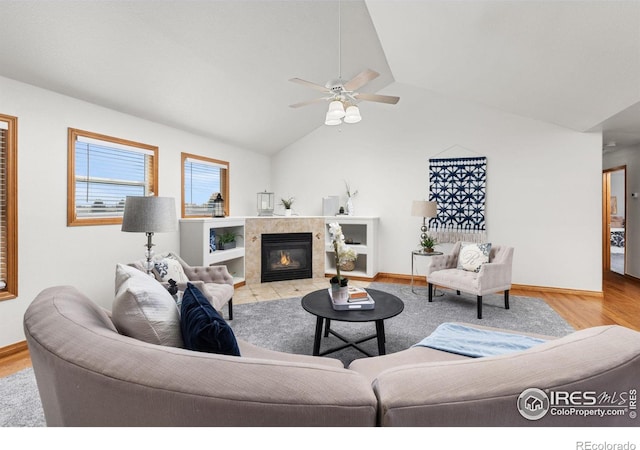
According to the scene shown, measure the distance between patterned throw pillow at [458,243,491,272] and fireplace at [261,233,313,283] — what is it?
2.45 metres

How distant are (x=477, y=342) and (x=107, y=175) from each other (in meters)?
3.78

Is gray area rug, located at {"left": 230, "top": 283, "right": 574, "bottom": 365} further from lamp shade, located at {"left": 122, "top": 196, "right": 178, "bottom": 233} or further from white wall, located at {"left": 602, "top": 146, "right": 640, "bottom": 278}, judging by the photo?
white wall, located at {"left": 602, "top": 146, "right": 640, "bottom": 278}

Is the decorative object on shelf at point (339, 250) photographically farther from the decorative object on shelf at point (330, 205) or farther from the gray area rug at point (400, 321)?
the decorative object on shelf at point (330, 205)

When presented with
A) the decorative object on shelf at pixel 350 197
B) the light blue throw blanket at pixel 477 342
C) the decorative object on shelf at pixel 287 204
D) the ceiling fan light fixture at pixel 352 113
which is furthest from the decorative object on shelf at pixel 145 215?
the decorative object on shelf at pixel 350 197

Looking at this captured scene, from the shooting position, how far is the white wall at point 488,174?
14.0ft

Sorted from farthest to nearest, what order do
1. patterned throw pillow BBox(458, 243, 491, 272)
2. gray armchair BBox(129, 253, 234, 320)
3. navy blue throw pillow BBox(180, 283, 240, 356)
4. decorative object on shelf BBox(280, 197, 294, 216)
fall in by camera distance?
1. decorative object on shelf BBox(280, 197, 294, 216)
2. patterned throw pillow BBox(458, 243, 491, 272)
3. gray armchair BBox(129, 253, 234, 320)
4. navy blue throw pillow BBox(180, 283, 240, 356)

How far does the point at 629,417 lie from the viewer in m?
0.82

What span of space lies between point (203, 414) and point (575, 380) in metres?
0.91

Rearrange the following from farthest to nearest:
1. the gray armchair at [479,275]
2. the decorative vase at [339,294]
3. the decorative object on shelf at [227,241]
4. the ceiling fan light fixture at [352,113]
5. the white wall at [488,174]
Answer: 1. the decorative object on shelf at [227,241]
2. the white wall at [488,174]
3. the gray armchair at [479,275]
4. the ceiling fan light fixture at [352,113]
5. the decorative vase at [339,294]

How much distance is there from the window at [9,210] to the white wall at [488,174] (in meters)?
3.68

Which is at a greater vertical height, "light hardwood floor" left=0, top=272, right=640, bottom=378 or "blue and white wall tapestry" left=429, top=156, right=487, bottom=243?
"blue and white wall tapestry" left=429, top=156, right=487, bottom=243

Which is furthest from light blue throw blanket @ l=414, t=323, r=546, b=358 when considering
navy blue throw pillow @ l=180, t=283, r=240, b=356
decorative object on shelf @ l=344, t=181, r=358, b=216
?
decorative object on shelf @ l=344, t=181, r=358, b=216

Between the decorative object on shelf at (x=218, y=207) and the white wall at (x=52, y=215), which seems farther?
the decorative object on shelf at (x=218, y=207)

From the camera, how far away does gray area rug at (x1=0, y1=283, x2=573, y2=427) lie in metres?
1.90
